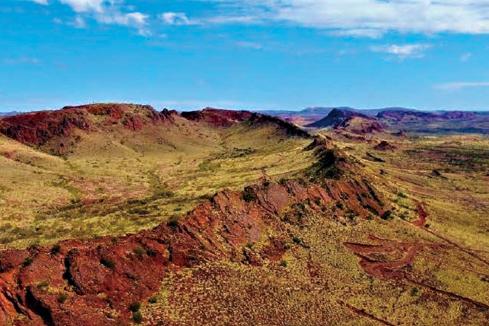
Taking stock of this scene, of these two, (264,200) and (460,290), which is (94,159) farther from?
(460,290)

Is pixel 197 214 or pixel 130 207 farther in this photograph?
pixel 130 207

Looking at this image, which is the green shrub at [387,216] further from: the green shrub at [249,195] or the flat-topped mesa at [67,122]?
the flat-topped mesa at [67,122]

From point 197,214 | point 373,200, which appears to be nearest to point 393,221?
point 373,200

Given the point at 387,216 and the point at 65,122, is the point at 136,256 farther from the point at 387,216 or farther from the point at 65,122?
the point at 65,122

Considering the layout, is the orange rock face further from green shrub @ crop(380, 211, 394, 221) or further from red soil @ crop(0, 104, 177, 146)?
red soil @ crop(0, 104, 177, 146)

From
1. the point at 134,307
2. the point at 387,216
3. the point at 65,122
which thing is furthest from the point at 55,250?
the point at 65,122

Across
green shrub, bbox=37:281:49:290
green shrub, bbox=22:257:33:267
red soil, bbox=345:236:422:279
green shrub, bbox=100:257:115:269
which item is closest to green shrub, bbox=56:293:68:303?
green shrub, bbox=37:281:49:290

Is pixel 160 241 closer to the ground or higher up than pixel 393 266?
higher up

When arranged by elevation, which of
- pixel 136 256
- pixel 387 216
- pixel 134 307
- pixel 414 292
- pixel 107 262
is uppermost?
pixel 107 262

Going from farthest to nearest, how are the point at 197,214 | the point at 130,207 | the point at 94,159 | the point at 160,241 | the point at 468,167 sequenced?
1. the point at 468,167
2. the point at 94,159
3. the point at 130,207
4. the point at 197,214
5. the point at 160,241
